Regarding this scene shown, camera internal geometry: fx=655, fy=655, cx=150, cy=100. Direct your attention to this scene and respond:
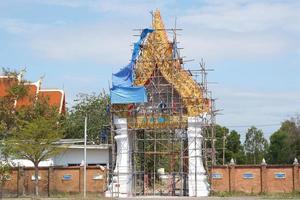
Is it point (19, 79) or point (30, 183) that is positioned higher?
point (19, 79)

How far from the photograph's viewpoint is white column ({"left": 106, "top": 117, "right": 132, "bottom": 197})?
48625mm

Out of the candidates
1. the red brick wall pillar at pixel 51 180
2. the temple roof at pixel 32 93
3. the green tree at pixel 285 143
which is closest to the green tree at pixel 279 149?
the green tree at pixel 285 143

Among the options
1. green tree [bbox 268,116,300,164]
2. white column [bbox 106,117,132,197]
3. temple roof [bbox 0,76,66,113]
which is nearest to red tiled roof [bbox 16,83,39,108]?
temple roof [bbox 0,76,66,113]

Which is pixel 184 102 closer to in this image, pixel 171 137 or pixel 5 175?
pixel 171 137

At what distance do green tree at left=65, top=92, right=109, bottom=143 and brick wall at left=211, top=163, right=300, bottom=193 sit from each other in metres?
26.3

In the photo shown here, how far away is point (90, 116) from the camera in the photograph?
78875 mm

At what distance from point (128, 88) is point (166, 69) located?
11.2ft

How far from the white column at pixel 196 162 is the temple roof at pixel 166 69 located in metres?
0.97

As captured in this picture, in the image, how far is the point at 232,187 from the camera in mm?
49094

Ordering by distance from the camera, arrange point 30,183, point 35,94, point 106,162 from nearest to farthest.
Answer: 1. point 30,183
2. point 106,162
3. point 35,94

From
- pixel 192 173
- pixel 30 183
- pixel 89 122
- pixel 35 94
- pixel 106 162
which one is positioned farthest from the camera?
pixel 89 122

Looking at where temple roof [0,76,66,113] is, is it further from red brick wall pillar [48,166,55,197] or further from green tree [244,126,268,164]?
green tree [244,126,268,164]

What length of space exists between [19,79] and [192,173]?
18834 mm

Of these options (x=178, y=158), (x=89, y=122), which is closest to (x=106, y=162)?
(x=178, y=158)
